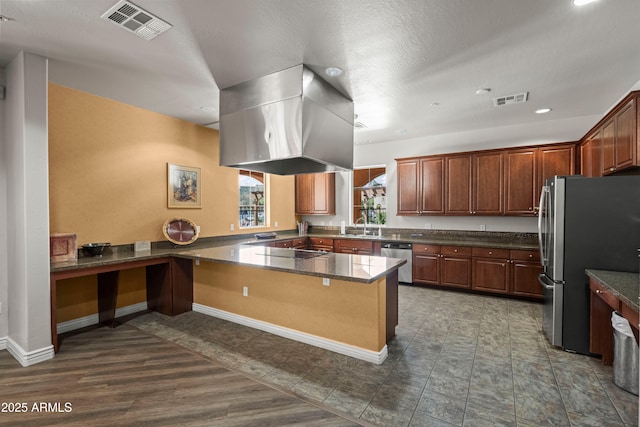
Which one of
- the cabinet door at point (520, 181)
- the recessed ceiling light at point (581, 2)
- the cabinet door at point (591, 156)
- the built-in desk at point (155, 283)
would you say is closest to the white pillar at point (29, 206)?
the built-in desk at point (155, 283)

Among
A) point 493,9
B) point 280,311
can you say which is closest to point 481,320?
point 280,311

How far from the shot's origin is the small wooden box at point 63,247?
3090 millimetres

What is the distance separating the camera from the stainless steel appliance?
8.94ft

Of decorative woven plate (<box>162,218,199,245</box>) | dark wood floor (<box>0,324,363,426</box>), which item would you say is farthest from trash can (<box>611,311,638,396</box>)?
decorative woven plate (<box>162,218,199,245</box>)

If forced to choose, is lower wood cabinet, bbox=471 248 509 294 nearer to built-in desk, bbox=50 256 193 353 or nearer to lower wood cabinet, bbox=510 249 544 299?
lower wood cabinet, bbox=510 249 544 299

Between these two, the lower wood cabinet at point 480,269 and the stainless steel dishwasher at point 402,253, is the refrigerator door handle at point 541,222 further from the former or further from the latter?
the stainless steel dishwasher at point 402,253

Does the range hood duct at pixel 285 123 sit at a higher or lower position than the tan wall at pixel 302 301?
higher

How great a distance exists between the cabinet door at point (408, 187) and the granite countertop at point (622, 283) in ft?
9.89

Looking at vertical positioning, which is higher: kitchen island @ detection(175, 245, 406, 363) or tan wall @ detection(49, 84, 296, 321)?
tan wall @ detection(49, 84, 296, 321)

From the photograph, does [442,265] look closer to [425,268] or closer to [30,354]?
[425,268]

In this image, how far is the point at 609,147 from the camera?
3.39 meters

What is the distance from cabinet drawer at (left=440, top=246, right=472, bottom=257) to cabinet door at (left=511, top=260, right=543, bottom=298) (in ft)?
2.08

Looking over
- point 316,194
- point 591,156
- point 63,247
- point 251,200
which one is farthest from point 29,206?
point 591,156

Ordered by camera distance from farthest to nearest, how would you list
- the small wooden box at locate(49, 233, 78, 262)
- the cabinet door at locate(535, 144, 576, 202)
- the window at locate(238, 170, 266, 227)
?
the window at locate(238, 170, 266, 227) → the cabinet door at locate(535, 144, 576, 202) → the small wooden box at locate(49, 233, 78, 262)
